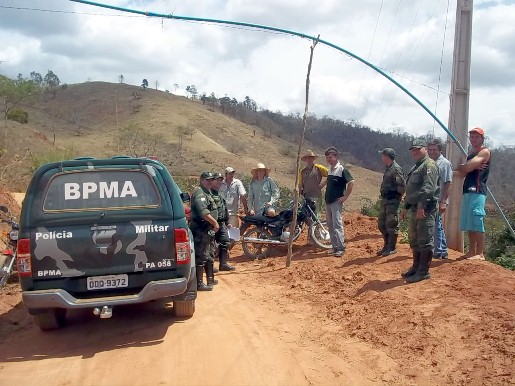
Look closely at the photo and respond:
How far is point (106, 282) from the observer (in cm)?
571

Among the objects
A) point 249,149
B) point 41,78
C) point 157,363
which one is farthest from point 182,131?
point 157,363

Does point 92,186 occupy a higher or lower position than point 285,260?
higher

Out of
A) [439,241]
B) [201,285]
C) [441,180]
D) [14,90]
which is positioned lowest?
[201,285]

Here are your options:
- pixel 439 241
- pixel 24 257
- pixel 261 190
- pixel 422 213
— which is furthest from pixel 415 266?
pixel 24 257

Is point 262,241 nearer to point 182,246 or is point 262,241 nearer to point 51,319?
point 182,246

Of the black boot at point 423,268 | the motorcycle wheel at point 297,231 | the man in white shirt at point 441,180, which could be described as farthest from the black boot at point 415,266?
the motorcycle wheel at point 297,231

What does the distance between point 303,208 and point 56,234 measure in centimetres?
574

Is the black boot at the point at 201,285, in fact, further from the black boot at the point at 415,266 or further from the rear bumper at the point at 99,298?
the black boot at the point at 415,266

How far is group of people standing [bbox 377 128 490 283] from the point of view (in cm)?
716

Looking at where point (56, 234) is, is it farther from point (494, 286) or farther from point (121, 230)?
point (494, 286)

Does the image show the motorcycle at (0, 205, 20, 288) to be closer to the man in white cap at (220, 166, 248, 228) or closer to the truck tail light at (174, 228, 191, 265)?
the truck tail light at (174, 228, 191, 265)

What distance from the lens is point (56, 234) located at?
5.57m

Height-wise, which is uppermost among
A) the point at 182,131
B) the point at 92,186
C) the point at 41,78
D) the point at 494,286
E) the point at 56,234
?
the point at 41,78

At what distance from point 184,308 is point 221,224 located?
2268 mm
